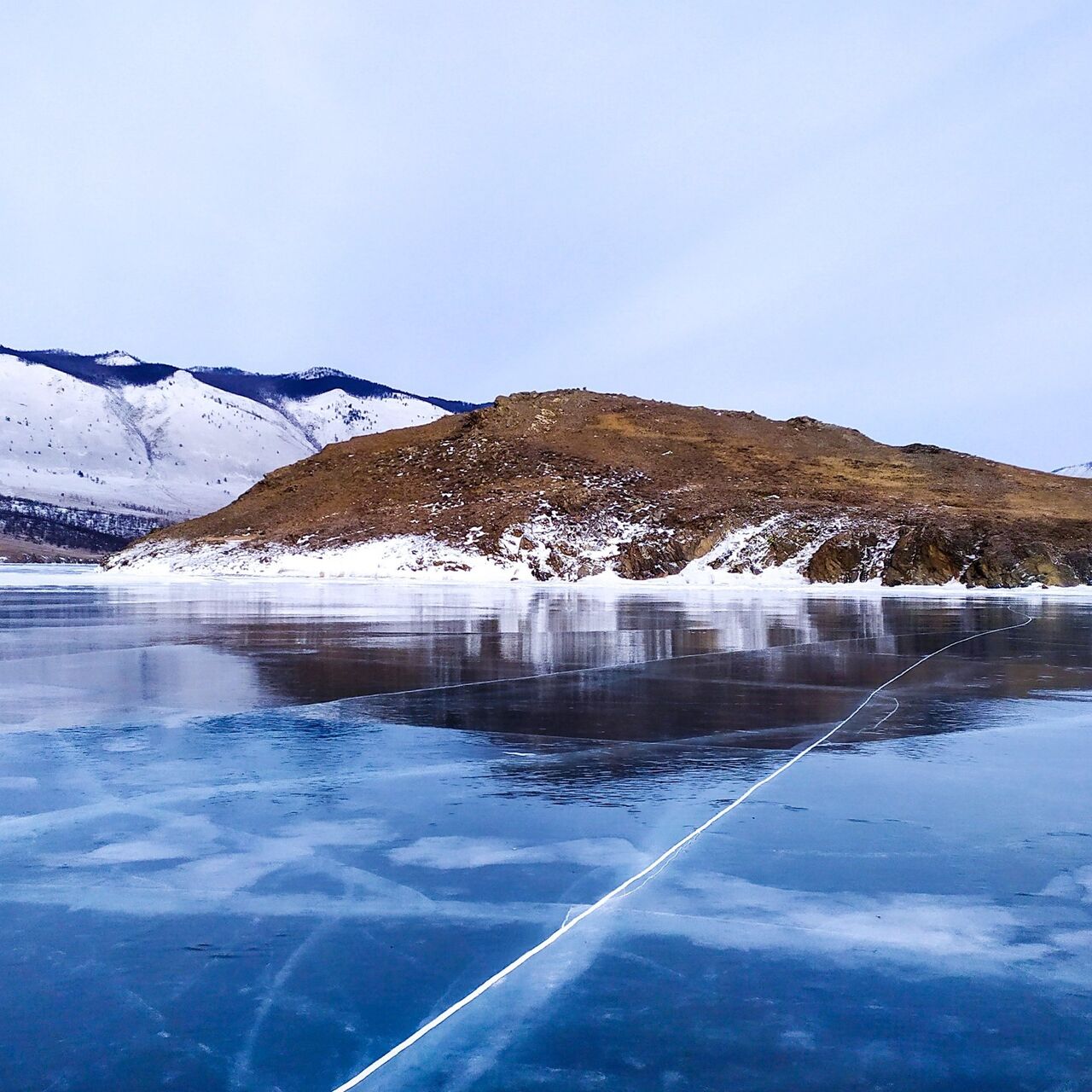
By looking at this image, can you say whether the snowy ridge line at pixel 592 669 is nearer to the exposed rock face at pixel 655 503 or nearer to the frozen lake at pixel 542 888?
→ the frozen lake at pixel 542 888

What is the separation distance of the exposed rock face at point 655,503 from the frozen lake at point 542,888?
52797 mm

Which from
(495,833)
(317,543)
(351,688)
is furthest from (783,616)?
(317,543)

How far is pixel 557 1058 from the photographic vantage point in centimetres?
369

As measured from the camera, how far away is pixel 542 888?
545 centimetres

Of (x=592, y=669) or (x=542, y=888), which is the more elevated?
(x=592, y=669)

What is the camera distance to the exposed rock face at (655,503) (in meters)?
63.7

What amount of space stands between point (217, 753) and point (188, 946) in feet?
14.5

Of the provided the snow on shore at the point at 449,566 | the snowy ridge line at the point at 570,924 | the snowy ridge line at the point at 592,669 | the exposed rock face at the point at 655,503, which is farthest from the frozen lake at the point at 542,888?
the exposed rock face at the point at 655,503

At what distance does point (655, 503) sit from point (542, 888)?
75.7m

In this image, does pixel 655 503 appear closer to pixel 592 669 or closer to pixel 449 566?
pixel 449 566

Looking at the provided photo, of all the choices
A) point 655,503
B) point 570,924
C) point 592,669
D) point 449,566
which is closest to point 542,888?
point 570,924

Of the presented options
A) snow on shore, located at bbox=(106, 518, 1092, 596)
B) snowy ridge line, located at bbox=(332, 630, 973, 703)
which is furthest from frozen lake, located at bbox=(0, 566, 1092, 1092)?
snow on shore, located at bbox=(106, 518, 1092, 596)

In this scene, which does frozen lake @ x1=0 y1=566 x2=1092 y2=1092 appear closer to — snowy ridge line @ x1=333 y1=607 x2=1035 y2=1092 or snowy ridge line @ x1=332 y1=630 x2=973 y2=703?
snowy ridge line @ x1=333 y1=607 x2=1035 y2=1092

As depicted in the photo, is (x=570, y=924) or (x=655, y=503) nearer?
(x=570, y=924)
